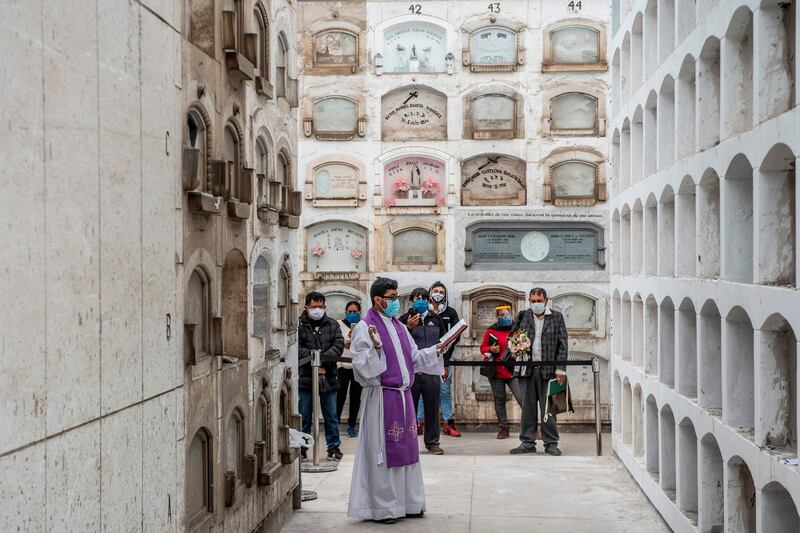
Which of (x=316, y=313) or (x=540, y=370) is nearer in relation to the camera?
(x=540, y=370)

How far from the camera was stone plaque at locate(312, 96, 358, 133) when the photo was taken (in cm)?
1080

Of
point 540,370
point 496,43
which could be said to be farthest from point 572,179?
point 540,370

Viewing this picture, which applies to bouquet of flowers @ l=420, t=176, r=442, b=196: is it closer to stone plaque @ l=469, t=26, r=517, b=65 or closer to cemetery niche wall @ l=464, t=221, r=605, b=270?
cemetery niche wall @ l=464, t=221, r=605, b=270

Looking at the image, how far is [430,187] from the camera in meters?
10.7

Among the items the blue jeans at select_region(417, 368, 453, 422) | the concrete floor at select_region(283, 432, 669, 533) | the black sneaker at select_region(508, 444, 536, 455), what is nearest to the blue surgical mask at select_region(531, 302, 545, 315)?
the black sneaker at select_region(508, 444, 536, 455)

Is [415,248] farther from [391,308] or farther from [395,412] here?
[395,412]

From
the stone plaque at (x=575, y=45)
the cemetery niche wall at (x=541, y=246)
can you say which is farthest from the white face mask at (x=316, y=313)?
the stone plaque at (x=575, y=45)

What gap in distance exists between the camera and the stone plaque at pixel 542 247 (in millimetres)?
10656

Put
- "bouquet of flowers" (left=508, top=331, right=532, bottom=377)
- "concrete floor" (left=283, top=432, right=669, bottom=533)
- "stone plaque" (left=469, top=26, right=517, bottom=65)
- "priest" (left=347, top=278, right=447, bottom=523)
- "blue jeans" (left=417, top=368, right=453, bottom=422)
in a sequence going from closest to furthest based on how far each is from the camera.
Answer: "concrete floor" (left=283, top=432, right=669, bottom=533)
"priest" (left=347, top=278, right=447, bottom=523)
"bouquet of flowers" (left=508, top=331, right=532, bottom=377)
"blue jeans" (left=417, top=368, right=453, bottom=422)
"stone plaque" (left=469, top=26, right=517, bottom=65)

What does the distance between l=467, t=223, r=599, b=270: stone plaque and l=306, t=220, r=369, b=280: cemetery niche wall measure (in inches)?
42.7

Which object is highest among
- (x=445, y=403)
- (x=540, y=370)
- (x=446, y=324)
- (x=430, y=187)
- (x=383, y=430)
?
(x=430, y=187)

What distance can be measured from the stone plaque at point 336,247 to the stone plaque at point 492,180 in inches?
44.2

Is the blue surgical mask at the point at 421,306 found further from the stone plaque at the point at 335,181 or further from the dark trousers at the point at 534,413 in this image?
the stone plaque at the point at 335,181

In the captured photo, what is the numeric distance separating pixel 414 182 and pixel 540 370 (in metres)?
2.84
